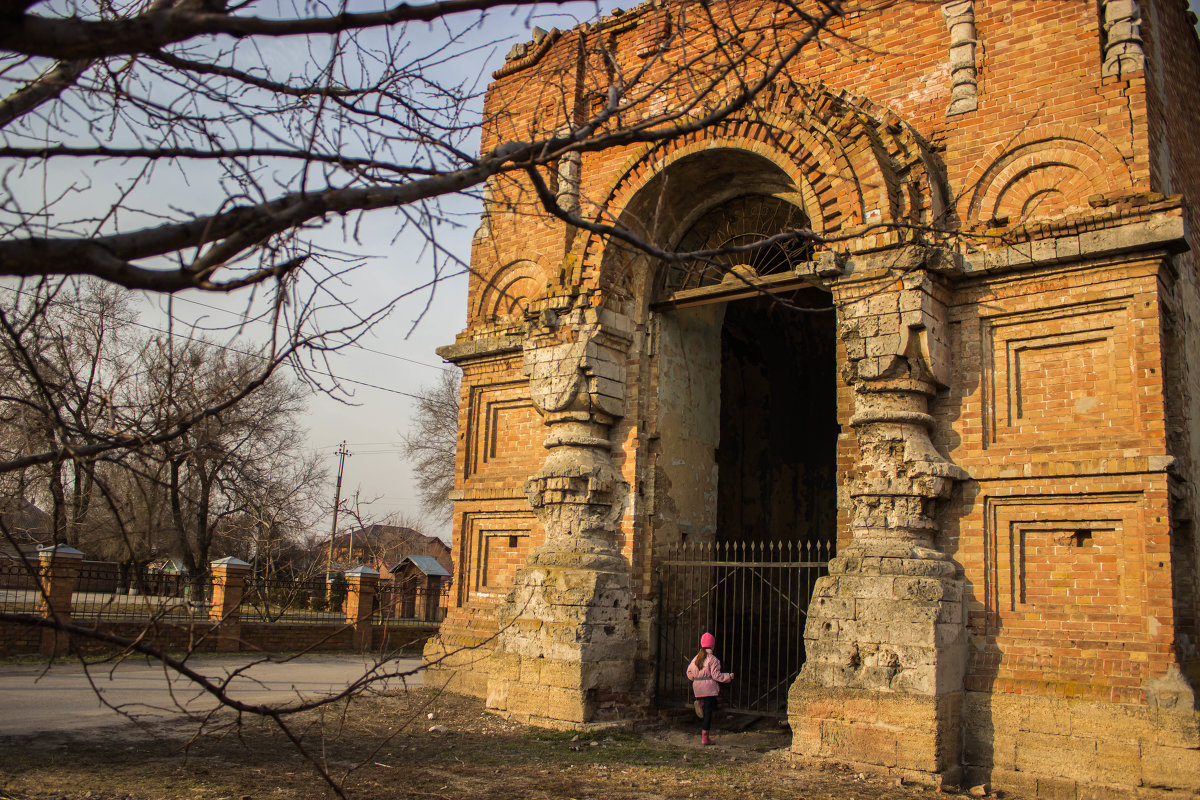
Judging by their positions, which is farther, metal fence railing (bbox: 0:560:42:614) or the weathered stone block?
metal fence railing (bbox: 0:560:42:614)

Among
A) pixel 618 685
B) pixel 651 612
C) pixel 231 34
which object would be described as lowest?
pixel 618 685

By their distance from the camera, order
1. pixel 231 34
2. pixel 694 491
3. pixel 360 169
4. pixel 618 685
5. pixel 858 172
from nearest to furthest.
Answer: pixel 231 34, pixel 360 169, pixel 858 172, pixel 618 685, pixel 694 491

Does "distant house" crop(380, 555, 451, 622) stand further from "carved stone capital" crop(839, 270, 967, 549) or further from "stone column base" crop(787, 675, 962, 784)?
"carved stone capital" crop(839, 270, 967, 549)

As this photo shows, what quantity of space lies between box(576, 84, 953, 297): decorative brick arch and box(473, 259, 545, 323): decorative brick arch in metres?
2.45

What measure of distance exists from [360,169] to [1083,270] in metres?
6.12

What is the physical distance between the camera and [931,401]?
26.6 ft

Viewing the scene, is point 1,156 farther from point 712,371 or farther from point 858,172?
point 712,371

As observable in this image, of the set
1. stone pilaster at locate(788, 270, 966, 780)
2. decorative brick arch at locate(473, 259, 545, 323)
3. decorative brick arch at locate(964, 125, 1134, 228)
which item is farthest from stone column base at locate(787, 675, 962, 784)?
decorative brick arch at locate(473, 259, 545, 323)

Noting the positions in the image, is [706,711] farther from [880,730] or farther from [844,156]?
[844,156]

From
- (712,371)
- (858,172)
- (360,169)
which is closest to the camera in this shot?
(360,169)

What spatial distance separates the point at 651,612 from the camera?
31.7 ft

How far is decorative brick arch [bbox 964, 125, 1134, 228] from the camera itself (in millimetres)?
7613

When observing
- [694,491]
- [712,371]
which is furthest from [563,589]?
[712,371]

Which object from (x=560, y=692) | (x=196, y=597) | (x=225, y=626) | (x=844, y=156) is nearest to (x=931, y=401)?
(x=844, y=156)
